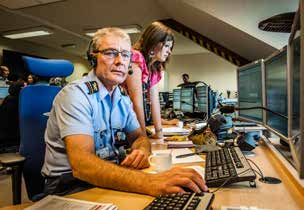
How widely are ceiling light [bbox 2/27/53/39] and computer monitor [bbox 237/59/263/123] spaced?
16.5 ft

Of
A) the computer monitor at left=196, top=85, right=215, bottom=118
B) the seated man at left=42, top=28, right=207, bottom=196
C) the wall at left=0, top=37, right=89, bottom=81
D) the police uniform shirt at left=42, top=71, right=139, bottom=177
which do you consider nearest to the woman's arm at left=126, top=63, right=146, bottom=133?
the seated man at left=42, top=28, right=207, bottom=196

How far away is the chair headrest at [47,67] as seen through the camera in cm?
136

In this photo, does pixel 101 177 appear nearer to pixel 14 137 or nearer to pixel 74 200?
pixel 74 200

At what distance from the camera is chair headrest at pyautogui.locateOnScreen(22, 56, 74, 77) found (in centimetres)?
136

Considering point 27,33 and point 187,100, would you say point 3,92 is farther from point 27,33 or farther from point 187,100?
point 187,100

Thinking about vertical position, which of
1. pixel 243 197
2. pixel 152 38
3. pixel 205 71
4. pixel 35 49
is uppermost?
pixel 35 49

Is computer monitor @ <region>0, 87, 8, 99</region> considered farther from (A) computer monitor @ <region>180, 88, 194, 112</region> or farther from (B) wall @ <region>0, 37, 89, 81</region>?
(B) wall @ <region>0, 37, 89, 81</region>

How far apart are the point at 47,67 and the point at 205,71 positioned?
7587 millimetres

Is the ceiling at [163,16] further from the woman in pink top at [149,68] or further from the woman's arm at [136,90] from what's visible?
the woman's arm at [136,90]

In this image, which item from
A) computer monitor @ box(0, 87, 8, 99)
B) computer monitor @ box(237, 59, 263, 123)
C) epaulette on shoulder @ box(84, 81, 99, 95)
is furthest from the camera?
computer monitor @ box(0, 87, 8, 99)

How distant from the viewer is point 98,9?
4789 mm

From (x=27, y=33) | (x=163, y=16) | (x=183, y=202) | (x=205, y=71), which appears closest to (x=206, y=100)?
(x=183, y=202)

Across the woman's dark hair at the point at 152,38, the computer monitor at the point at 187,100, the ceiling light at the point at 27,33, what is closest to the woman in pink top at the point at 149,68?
the woman's dark hair at the point at 152,38

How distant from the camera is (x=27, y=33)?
20.7 feet
